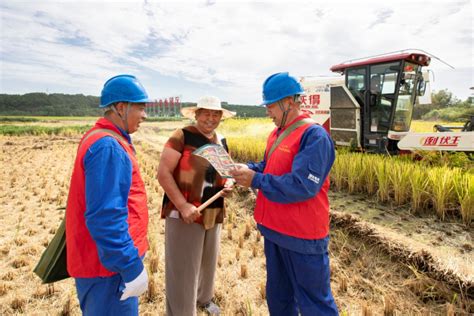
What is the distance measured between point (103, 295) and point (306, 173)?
1.33 metres

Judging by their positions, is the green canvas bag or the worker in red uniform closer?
the worker in red uniform

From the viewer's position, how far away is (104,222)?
49.0 inches

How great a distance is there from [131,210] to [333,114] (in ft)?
24.4

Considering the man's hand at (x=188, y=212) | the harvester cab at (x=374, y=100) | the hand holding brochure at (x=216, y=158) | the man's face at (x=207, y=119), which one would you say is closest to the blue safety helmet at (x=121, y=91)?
the hand holding brochure at (x=216, y=158)

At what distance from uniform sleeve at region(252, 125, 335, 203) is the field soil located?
118 cm

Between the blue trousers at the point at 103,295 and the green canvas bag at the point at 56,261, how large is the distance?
0.73ft

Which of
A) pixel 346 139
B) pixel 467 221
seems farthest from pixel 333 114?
pixel 467 221

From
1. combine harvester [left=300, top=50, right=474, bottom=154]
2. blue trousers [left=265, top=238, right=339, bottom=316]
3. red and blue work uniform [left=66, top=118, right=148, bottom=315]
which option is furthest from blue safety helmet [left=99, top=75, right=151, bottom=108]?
combine harvester [left=300, top=50, right=474, bottom=154]

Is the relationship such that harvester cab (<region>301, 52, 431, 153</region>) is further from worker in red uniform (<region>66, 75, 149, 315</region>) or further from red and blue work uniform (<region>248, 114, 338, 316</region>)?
worker in red uniform (<region>66, 75, 149, 315</region>)

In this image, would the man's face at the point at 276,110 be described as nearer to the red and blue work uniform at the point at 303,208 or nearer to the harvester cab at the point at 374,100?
the red and blue work uniform at the point at 303,208

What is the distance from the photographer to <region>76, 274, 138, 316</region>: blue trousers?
4.62ft

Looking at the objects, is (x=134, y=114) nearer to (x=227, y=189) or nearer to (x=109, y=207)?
(x=109, y=207)

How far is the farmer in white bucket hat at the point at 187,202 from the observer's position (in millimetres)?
2143

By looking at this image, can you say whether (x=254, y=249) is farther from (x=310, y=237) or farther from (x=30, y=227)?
(x=30, y=227)
